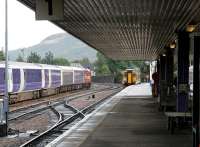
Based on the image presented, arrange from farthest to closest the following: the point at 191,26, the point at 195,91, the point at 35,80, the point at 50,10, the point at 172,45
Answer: the point at 35,80
the point at 172,45
the point at 191,26
the point at 50,10
the point at 195,91

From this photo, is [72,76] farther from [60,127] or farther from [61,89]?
[60,127]

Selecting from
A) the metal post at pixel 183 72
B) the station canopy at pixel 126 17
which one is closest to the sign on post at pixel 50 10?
the station canopy at pixel 126 17

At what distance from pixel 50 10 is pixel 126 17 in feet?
19.3

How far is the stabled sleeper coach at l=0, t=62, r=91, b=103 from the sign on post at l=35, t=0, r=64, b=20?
68.5ft

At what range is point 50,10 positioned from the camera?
13.2 meters

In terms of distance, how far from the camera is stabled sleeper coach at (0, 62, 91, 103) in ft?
121

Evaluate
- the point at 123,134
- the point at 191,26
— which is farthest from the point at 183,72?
the point at 123,134

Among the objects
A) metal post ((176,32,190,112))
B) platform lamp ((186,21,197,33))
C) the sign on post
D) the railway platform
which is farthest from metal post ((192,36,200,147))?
metal post ((176,32,190,112))

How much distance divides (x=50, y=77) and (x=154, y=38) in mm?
26248

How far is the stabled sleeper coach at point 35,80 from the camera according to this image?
36781 millimetres

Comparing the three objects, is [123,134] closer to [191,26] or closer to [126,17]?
[126,17]

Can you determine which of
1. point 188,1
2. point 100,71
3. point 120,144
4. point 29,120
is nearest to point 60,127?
point 29,120

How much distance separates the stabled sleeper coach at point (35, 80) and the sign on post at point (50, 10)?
2088 cm

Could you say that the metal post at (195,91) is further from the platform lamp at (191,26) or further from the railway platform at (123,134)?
the platform lamp at (191,26)
